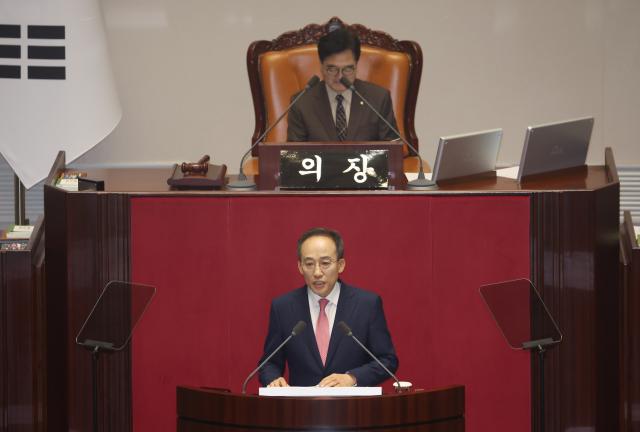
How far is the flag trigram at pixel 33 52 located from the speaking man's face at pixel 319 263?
2908 mm

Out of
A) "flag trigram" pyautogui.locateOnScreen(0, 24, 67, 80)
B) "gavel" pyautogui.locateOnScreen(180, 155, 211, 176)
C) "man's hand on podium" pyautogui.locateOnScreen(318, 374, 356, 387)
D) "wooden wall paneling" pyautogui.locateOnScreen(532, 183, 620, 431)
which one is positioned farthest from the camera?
"flag trigram" pyautogui.locateOnScreen(0, 24, 67, 80)

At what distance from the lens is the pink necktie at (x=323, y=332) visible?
4.40 m

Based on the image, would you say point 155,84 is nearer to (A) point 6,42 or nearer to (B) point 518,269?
(A) point 6,42

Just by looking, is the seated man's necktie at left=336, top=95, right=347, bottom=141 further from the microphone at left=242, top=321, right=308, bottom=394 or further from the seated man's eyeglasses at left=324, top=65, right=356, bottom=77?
the microphone at left=242, top=321, right=308, bottom=394

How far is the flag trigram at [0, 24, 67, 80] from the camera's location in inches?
263

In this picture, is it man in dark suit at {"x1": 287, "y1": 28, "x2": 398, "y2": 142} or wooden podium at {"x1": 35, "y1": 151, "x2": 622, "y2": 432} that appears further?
man in dark suit at {"x1": 287, "y1": 28, "x2": 398, "y2": 142}

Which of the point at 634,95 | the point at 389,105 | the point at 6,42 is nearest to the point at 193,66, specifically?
the point at 6,42

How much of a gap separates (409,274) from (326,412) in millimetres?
1307

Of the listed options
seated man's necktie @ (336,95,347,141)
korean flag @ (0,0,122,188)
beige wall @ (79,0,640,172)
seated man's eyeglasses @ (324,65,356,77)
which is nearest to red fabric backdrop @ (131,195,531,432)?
seated man's eyeglasses @ (324,65,356,77)

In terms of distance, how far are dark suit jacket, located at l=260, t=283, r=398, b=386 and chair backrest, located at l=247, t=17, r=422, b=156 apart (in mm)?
1908

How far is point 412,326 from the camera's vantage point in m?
4.73

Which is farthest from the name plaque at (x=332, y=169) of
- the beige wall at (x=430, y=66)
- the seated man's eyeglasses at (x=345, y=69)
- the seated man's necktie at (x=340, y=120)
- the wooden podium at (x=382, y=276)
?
the beige wall at (x=430, y=66)

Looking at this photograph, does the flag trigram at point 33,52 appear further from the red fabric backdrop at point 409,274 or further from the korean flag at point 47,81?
the red fabric backdrop at point 409,274

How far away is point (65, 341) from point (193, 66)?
9.83 feet
